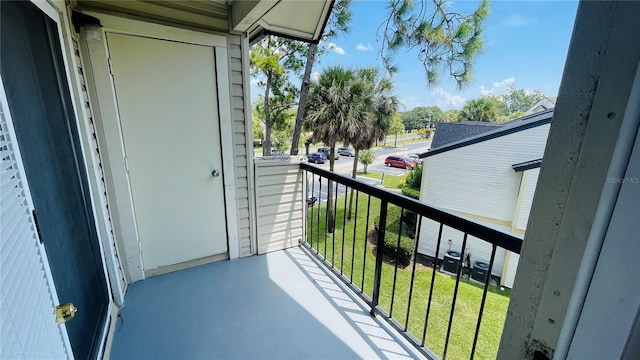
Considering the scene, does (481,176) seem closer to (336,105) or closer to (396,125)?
(396,125)

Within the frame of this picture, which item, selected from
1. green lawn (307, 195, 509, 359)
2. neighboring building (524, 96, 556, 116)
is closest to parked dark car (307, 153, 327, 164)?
green lawn (307, 195, 509, 359)

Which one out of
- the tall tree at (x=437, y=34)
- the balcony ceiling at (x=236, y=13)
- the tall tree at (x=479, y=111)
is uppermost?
the tall tree at (x=437, y=34)

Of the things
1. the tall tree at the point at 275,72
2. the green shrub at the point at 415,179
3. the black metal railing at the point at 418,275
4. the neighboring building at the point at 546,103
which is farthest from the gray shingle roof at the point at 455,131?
the neighboring building at the point at 546,103

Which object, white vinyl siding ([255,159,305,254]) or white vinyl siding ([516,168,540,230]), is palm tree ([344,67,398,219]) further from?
white vinyl siding ([255,159,305,254])

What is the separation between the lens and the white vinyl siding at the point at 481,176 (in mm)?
6148

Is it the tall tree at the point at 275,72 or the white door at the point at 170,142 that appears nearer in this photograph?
the white door at the point at 170,142

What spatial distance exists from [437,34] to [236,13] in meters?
2.47

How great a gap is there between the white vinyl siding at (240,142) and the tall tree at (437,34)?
7.26 ft

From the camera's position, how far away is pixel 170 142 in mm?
2043

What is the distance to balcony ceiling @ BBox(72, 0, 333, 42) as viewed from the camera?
1738 mm

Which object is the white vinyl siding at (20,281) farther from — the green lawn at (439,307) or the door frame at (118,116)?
the green lawn at (439,307)

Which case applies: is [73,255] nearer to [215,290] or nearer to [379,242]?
[215,290]

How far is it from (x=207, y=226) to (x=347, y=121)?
18.3 ft

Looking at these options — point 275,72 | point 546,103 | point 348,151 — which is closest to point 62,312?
point 546,103
